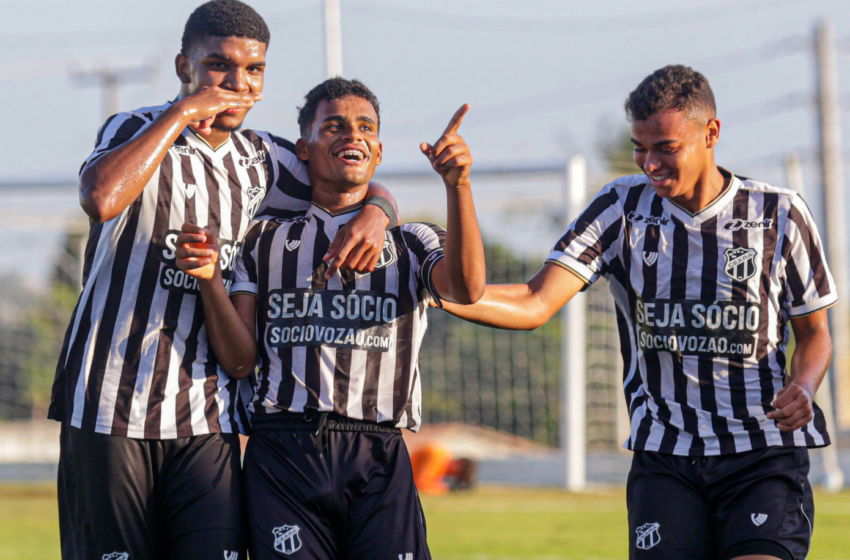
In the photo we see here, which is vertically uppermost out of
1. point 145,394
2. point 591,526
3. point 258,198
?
point 258,198

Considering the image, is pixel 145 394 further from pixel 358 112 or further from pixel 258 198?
pixel 358 112

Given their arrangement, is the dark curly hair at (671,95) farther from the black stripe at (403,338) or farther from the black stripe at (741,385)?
the black stripe at (403,338)

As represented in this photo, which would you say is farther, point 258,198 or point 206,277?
point 258,198

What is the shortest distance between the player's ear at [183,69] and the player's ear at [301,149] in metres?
0.48

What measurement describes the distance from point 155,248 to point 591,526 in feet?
22.6

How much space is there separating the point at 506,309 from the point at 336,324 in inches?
25.9

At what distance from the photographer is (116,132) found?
343 cm

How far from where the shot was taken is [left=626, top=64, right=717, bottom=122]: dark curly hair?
3746 millimetres

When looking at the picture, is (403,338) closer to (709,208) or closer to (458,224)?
(458,224)

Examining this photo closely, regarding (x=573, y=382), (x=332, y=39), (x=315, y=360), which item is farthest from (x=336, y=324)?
(x=573, y=382)

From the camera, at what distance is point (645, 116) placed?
3.75m

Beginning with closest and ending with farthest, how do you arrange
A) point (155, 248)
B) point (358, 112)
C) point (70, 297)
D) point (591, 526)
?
point (155, 248), point (358, 112), point (591, 526), point (70, 297)

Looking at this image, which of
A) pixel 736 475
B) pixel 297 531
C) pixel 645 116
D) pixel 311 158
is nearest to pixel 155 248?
pixel 311 158

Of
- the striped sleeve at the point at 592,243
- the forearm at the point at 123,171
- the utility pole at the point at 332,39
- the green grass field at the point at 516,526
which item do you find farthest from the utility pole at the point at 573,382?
the forearm at the point at 123,171
